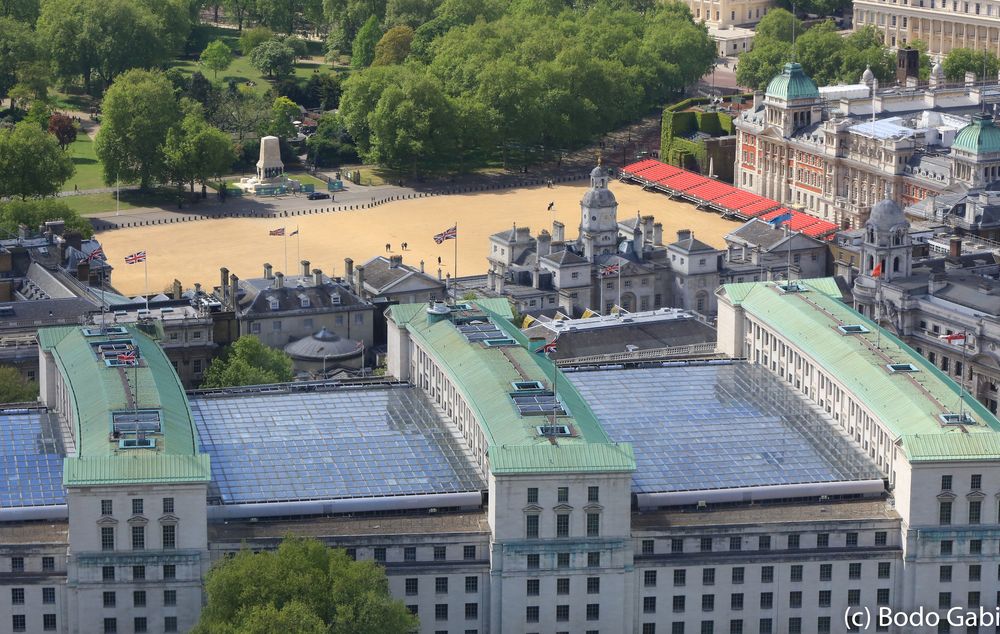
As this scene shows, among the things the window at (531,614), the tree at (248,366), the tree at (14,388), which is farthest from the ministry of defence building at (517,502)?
the tree at (248,366)

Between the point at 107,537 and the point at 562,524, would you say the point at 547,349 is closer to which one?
the point at 562,524

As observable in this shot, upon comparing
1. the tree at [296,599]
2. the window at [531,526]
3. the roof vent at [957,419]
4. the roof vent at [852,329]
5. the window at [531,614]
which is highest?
the roof vent at [852,329]

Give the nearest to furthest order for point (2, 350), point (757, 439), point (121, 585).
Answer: point (121, 585) < point (757, 439) < point (2, 350)

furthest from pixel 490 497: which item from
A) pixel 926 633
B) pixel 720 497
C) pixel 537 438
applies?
pixel 926 633

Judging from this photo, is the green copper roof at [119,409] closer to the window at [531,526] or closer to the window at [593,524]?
the window at [531,526]

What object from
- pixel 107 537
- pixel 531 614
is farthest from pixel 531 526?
pixel 107 537

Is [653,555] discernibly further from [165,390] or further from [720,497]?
[165,390]
